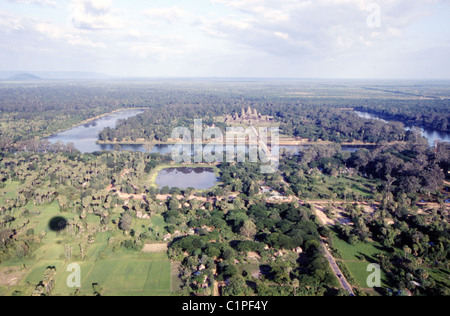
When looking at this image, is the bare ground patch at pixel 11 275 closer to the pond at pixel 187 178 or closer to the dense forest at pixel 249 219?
the dense forest at pixel 249 219

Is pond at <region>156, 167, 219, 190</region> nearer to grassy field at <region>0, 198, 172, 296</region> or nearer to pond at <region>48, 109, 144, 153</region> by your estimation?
grassy field at <region>0, 198, 172, 296</region>

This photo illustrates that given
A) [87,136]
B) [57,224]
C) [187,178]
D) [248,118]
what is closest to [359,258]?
[187,178]

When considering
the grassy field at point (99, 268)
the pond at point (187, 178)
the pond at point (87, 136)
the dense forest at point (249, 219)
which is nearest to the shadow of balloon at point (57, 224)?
the dense forest at point (249, 219)

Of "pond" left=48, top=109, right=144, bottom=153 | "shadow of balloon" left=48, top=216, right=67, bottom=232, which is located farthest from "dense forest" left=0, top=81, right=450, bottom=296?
"pond" left=48, top=109, right=144, bottom=153

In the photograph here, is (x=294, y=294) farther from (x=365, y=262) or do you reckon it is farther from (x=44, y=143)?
(x=44, y=143)

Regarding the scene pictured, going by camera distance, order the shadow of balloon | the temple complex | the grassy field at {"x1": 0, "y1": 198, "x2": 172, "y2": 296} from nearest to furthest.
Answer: the grassy field at {"x1": 0, "y1": 198, "x2": 172, "y2": 296} < the shadow of balloon < the temple complex

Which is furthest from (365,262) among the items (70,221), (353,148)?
(353,148)

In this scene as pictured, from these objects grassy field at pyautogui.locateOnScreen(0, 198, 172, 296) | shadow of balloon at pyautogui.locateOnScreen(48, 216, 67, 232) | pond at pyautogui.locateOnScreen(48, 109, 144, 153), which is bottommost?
grassy field at pyautogui.locateOnScreen(0, 198, 172, 296)
